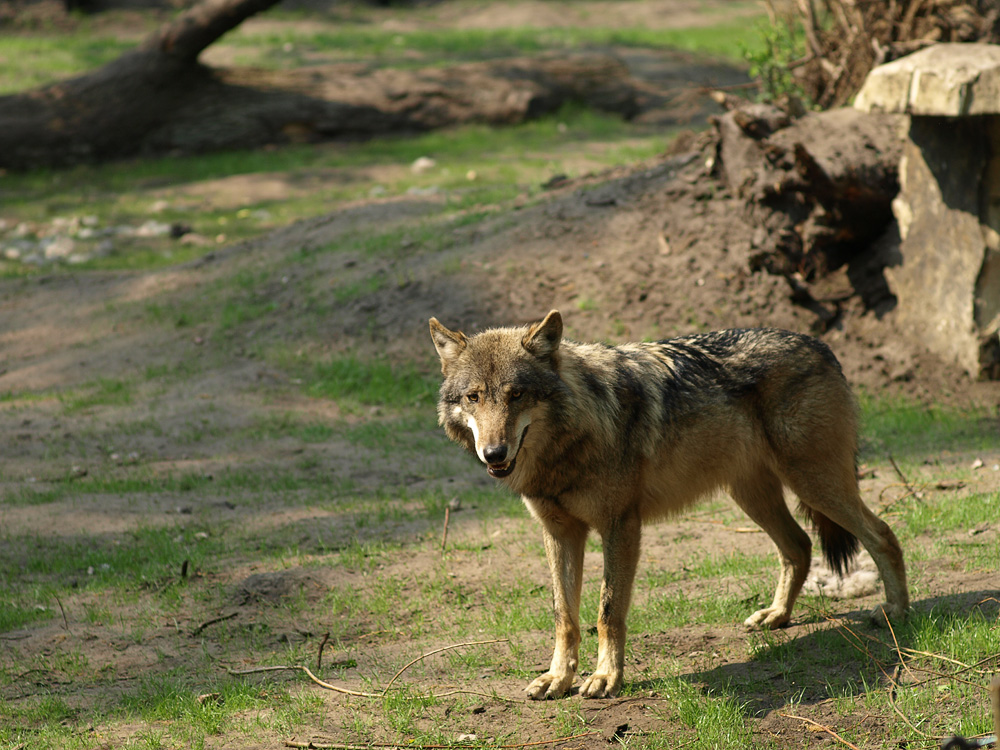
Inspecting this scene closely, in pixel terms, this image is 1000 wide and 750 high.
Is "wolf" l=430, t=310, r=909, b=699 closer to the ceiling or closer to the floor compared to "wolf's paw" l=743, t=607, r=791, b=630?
closer to the ceiling

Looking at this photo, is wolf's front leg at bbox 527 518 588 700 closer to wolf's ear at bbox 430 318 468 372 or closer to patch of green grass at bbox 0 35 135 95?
wolf's ear at bbox 430 318 468 372

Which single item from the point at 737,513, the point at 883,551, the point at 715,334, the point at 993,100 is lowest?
the point at 737,513

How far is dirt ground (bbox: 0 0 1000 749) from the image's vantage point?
6.31 meters

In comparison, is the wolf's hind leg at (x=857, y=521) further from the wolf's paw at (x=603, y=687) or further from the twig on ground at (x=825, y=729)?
the wolf's paw at (x=603, y=687)

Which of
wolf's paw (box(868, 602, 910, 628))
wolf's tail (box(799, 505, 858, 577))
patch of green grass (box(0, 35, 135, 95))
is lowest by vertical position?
wolf's paw (box(868, 602, 910, 628))

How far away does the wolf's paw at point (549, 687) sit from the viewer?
195 inches

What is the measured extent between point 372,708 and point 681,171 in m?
8.54

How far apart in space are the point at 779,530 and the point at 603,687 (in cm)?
154

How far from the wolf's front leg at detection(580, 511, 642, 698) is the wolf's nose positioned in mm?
878

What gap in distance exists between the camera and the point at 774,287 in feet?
33.7

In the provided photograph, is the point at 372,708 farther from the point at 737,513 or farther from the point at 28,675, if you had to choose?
the point at 737,513

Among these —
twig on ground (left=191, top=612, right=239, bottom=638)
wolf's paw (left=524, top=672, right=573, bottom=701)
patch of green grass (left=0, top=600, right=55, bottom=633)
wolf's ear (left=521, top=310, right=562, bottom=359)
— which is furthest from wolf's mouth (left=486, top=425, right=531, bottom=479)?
patch of green grass (left=0, top=600, right=55, bottom=633)

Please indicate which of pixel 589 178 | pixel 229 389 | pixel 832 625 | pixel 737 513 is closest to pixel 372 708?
pixel 832 625

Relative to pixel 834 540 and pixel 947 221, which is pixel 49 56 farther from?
pixel 834 540
